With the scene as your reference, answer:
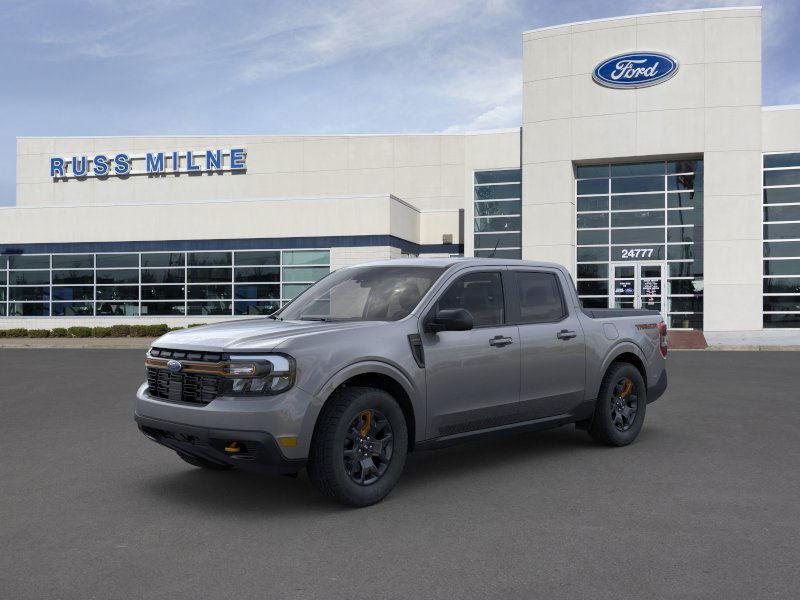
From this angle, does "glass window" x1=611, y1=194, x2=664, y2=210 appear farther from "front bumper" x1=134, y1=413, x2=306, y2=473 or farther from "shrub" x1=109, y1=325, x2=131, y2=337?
"front bumper" x1=134, y1=413, x2=306, y2=473

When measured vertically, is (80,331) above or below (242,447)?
below

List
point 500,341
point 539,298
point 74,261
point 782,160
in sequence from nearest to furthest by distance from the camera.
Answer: point 500,341 → point 539,298 → point 782,160 → point 74,261

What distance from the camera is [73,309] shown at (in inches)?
1473

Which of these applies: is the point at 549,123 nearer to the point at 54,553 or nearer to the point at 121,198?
the point at 121,198

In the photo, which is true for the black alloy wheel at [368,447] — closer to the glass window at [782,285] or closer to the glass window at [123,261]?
the glass window at [782,285]

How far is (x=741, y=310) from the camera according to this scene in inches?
1222

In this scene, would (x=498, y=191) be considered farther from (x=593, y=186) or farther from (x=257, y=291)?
(x=257, y=291)

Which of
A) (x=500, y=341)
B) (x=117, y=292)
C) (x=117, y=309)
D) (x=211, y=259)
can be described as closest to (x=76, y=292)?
(x=117, y=292)

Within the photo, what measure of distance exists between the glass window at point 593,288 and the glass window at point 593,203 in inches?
120

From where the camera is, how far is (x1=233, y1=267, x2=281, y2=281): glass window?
117 feet

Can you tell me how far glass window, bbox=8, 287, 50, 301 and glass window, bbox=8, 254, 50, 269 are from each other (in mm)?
1035

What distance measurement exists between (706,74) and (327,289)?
2790 cm

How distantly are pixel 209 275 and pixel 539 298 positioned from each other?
98.7 feet

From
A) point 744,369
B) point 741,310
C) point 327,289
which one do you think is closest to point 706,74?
point 741,310
